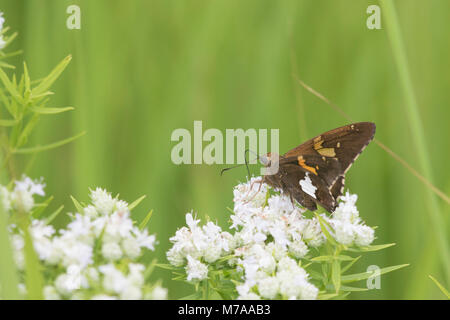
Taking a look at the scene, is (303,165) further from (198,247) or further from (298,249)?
(198,247)

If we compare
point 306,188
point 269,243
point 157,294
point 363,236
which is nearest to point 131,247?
point 157,294

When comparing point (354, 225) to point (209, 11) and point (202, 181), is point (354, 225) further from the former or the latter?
point (209, 11)

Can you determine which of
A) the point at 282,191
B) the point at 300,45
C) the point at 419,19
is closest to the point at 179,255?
the point at 282,191

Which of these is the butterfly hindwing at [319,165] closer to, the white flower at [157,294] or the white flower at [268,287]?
the white flower at [268,287]
